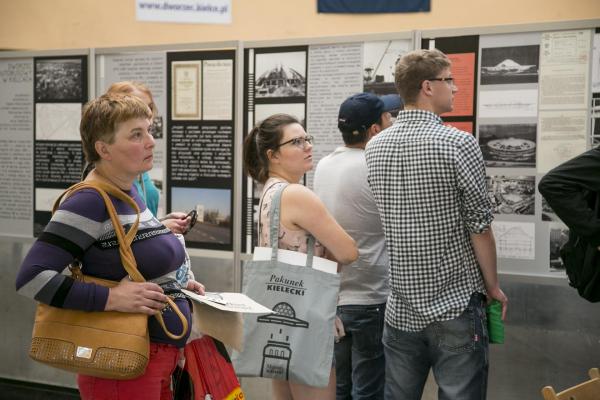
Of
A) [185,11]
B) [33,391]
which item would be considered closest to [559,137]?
[33,391]

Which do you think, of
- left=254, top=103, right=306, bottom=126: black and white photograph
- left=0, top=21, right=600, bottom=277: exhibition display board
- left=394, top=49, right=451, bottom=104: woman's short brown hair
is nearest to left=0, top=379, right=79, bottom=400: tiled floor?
left=0, top=21, right=600, bottom=277: exhibition display board

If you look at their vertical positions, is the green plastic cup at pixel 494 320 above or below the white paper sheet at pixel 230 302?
below

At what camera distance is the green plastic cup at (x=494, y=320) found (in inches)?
92.4

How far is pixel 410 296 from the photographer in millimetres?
2287

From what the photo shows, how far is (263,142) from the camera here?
2.53m

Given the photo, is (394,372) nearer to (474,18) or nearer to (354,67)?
(354,67)

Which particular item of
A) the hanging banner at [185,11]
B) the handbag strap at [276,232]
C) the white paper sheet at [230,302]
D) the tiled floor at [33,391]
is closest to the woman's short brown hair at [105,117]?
the white paper sheet at [230,302]

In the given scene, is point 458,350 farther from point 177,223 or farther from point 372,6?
point 372,6

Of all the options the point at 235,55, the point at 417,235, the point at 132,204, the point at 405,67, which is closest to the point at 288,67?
the point at 235,55

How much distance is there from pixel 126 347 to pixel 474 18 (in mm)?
4359

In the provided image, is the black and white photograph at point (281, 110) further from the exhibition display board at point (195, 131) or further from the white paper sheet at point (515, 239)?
the white paper sheet at point (515, 239)

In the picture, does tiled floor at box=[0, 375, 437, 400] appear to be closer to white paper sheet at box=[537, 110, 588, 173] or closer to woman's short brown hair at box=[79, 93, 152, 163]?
white paper sheet at box=[537, 110, 588, 173]

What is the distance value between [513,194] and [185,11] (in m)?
3.97

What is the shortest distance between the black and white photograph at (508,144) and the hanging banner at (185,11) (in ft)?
11.5
